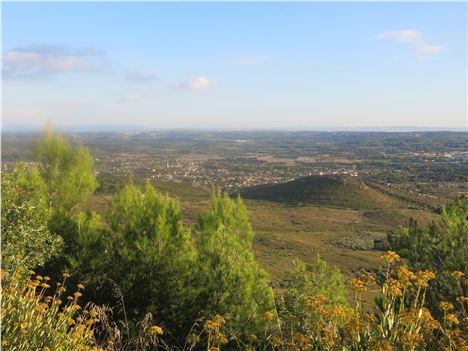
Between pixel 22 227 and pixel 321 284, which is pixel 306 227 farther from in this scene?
pixel 22 227

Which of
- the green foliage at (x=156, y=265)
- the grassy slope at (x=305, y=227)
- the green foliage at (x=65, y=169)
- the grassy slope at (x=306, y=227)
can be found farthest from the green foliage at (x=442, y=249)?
the grassy slope at (x=305, y=227)

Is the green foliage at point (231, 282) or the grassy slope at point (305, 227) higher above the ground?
the green foliage at point (231, 282)

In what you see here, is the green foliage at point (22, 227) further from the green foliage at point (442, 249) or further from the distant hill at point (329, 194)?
the distant hill at point (329, 194)

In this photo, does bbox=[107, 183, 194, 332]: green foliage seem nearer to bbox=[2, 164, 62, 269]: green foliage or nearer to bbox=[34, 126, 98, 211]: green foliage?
bbox=[2, 164, 62, 269]: green foliage

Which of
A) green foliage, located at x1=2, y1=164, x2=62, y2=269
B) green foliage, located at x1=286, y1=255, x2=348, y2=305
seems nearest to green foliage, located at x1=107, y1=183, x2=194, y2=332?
green foliage, located at x1=2, y1=164, x2=62, y2=269

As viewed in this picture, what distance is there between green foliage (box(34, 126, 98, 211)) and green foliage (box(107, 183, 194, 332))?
478 inches

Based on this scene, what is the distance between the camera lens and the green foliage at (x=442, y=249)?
12705 mm

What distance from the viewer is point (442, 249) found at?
13.7 m

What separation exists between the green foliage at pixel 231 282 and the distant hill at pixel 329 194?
79.1m

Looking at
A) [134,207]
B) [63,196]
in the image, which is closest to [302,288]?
[134,207]

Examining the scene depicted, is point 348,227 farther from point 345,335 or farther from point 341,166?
point 341,166

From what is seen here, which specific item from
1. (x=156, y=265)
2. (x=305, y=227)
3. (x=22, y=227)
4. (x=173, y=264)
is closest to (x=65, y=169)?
(x=156, y=265)

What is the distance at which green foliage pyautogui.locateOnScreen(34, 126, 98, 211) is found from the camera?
1115 inches

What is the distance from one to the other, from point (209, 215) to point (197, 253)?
197cm
